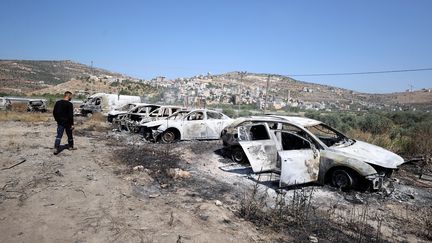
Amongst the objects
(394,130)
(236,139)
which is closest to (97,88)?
(394,130)

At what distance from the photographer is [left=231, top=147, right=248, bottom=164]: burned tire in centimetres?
989

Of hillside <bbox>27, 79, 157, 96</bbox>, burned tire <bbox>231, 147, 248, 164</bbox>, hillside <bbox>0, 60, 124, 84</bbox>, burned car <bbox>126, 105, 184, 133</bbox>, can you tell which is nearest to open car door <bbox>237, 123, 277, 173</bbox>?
burned tire <bbox>231, 147, 248, 164</bbox>

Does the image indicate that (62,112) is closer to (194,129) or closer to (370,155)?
(194,129)

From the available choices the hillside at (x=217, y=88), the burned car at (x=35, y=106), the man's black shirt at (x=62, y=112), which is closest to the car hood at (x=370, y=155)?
the man's black shirt at (x=62, y=112)

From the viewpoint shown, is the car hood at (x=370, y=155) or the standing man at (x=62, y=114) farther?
the standing man at (x=62, y=114)

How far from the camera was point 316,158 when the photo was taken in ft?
24.9

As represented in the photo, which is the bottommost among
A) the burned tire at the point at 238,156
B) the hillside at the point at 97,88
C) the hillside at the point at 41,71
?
the burned tire at the point at 238,156

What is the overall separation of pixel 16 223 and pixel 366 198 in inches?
261

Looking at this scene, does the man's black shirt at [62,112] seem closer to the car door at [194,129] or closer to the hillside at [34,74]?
the car door at [194,129]

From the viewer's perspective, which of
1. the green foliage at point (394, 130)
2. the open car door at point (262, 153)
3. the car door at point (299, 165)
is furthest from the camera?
the green foliage at point (394, 130)

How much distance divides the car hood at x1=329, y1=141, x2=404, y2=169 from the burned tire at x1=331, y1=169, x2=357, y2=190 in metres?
0.41

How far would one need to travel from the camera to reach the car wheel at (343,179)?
7.29 meters

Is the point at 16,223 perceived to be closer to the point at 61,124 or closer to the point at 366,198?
the point at 61,124

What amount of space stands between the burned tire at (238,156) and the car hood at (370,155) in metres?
2.90
